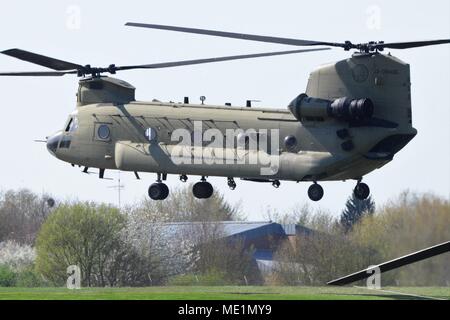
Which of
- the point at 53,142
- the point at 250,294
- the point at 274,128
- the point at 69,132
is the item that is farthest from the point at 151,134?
the point at 250,294

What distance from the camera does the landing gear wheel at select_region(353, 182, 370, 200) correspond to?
168 feet

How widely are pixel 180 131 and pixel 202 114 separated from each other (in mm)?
1231

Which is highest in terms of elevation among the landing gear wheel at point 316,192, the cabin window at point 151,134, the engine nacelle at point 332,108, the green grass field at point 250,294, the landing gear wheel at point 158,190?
the cabin window at point 151,134

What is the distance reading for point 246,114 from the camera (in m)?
51.6

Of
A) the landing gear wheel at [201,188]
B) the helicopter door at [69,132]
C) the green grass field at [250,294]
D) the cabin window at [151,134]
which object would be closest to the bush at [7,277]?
the helicopter door at [69,132]

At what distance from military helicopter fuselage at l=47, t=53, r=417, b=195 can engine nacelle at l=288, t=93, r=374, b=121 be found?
0.11 feet

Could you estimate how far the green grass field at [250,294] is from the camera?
43250 millimetres

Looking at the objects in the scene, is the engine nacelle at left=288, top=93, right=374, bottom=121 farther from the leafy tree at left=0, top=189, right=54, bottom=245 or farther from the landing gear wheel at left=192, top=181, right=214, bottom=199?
the leafy tree at left=0, top=189, right=54, bottom=245

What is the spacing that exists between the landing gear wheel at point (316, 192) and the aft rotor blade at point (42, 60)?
37.3ft

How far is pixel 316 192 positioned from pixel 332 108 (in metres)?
3.26

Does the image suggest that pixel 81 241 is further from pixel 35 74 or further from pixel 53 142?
pixel 35 74

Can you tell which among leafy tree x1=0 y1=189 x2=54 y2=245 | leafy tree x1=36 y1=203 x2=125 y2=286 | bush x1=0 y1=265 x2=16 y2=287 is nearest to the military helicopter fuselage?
bush x1=0 y1=265 x2=16 y2=287

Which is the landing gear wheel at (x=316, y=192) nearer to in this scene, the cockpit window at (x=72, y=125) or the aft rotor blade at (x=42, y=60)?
the cockpit window at (x=72, y=125)

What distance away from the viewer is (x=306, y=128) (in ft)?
165
